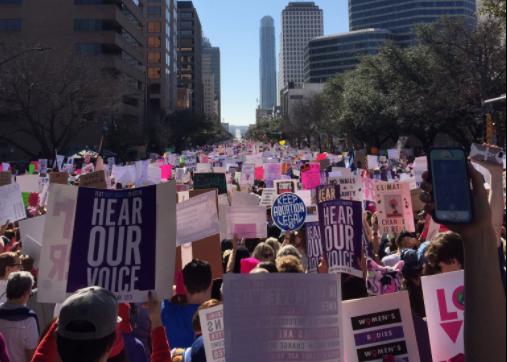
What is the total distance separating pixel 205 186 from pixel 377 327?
896 centimetres

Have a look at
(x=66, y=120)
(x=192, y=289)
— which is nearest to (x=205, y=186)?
(x=192, y=289)

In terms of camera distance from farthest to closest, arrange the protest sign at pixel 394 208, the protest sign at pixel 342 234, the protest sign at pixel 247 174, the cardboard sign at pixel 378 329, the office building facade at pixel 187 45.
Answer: the office building facade at pixel 187 45 < the protest sign at pixel 247 174 < the protest sign at pixel 394 208 < the protest sign at pixel 342 234 < the cardboard sign at pixel 378 329

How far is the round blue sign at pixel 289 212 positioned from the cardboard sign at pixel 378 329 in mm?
5366

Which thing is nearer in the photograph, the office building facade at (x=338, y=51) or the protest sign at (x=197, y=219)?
the protest sign at (x=197, y=219)

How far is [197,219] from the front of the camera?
583cm

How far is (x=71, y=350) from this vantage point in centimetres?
242

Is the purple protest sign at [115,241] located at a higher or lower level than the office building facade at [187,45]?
lower

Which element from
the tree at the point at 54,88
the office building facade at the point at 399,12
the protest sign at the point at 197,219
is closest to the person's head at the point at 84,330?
the protest sign at the point at 197,219

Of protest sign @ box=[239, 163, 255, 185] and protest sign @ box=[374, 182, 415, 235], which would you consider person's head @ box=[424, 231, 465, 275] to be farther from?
protest sign @ box=[239, 163, 255, 185]

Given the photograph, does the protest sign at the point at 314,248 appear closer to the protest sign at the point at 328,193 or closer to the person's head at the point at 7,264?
the person's head at the point at 7,264

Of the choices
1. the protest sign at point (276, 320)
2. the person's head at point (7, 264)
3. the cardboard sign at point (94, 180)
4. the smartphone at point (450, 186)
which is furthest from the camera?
the cardboard sign at point (94, 180)

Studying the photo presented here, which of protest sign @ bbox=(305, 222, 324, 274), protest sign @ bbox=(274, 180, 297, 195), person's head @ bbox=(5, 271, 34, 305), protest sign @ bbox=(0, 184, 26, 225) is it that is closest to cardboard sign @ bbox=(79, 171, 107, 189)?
protest sign @ bbox=(0, 184, 26, 225)

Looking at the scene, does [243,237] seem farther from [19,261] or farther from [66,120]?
[66,120]

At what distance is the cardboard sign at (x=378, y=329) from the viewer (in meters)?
3.17
